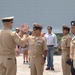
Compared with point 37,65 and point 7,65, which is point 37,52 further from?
point 7,65

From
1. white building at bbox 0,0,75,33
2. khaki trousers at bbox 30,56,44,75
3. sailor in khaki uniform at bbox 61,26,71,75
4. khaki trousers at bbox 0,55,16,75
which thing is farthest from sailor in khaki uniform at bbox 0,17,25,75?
white building at bbox 0,0,75,33

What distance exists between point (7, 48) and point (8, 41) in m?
0.16

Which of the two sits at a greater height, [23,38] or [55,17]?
[55,17]

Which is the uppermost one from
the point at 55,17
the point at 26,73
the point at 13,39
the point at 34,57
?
the point at 55,17

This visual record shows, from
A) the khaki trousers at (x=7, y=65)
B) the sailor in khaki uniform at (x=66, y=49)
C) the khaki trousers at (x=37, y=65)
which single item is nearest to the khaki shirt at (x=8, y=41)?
the khaki trousers at (x=7, y=65)

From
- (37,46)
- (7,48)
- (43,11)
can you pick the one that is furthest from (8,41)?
(43,11)

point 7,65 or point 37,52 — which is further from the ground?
point 37,52

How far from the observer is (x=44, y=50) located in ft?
24.3

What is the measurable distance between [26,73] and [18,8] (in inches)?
666

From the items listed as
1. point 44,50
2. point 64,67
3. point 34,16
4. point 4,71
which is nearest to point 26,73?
point 64,67

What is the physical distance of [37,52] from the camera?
7.37 metres

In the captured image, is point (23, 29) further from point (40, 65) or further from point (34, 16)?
point (34, 16)

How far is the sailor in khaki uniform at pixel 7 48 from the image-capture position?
6426 millimetres

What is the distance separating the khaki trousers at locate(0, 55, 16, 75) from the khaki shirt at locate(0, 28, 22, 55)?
4.4 inches
